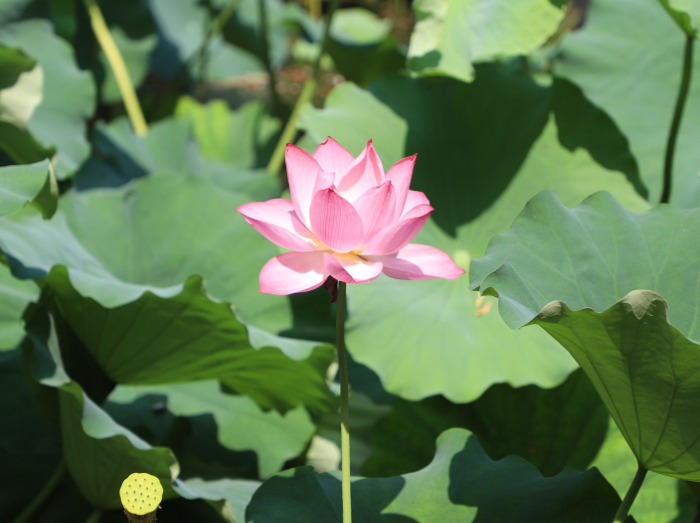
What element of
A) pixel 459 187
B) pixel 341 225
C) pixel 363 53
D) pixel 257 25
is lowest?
pixel 257 25

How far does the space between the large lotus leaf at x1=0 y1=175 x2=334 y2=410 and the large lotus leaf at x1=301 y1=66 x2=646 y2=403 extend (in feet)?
0.64

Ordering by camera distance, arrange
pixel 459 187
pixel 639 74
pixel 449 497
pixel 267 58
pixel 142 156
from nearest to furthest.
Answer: pixel 449 497 < pixel 459 187 < pixel 639 74 < pixel 142 156 < pixel 267 58

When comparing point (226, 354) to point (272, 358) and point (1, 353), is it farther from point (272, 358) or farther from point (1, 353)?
point (1, 353)

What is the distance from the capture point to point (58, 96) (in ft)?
6.14

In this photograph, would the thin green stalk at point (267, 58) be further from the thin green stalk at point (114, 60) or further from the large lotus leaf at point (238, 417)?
the large lotus leaf at point (238, 417)

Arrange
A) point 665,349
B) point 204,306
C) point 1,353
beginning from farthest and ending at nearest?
point 1,353 → point 204,306 → point 665,349

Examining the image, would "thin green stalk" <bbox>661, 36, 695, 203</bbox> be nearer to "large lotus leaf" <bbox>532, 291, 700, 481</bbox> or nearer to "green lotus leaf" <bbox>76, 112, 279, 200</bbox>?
"large lotus leaf" <bbox>532, 291, 700, 481</bbox>

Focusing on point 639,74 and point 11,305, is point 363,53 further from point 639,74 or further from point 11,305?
point 11,305

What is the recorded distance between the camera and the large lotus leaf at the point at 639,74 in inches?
63.1

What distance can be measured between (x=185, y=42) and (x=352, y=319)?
2.10 metres

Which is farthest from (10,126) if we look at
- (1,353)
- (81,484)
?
(81,484)

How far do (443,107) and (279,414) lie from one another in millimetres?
780

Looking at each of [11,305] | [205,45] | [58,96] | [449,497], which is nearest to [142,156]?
[58,96]

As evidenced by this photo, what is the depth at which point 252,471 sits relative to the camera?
1420 mm
